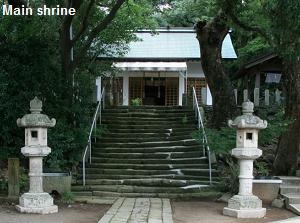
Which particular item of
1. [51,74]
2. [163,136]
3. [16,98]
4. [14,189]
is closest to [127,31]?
[163,136]

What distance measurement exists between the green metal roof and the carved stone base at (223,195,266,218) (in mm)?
16711

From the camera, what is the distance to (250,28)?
14.6m

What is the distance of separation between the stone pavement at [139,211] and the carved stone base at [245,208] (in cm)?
130

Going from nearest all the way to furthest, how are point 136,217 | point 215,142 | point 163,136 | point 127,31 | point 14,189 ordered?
point 136,217
point 14,189
point 215,142
point 163,136
point 127,31

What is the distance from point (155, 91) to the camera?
28.8 m

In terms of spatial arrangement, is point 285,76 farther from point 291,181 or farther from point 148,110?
point 148,110

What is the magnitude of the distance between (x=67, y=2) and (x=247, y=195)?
735cm

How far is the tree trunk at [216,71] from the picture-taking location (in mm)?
16125

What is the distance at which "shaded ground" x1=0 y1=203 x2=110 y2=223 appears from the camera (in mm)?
9152

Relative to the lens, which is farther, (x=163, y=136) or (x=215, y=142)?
(x=163, y=136)

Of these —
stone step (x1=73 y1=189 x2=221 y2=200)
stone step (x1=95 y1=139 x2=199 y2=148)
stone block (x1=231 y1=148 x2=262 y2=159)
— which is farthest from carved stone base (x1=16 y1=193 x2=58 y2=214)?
stone step (x1=95 y1=139 x2=199 y2=148)

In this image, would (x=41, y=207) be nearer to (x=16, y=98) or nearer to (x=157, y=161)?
(x=16, y=98)

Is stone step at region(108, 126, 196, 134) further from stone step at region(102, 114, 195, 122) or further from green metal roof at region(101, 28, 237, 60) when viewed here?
green metal roof at region(101, 28, 237, 60)

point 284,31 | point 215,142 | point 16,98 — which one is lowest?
point 215,142
